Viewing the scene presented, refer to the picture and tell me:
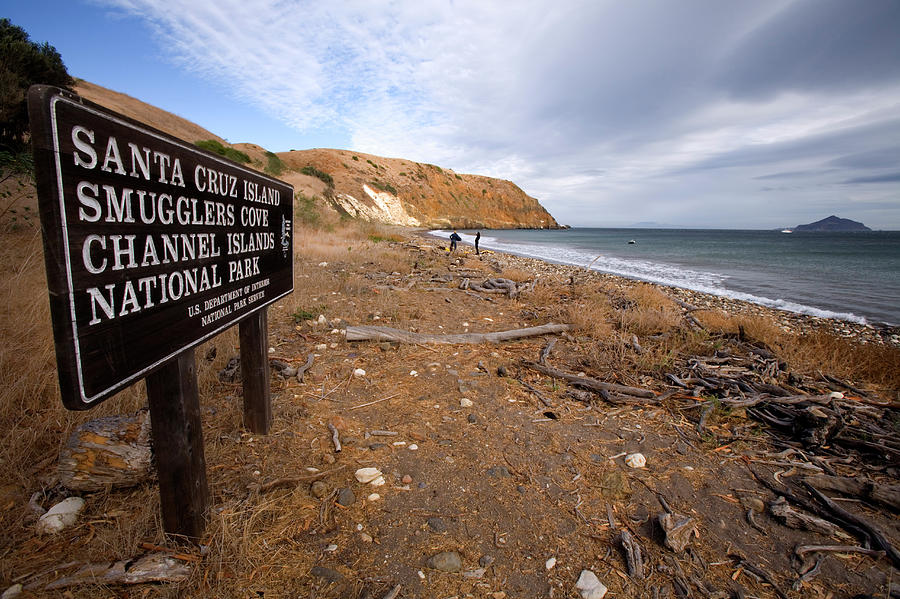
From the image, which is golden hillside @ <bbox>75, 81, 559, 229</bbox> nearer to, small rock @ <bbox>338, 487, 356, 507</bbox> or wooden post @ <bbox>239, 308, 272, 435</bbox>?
wooden post @ <bbox>239, 308, 272, 435</bbox>

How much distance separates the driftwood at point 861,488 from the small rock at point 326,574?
11.2 ft

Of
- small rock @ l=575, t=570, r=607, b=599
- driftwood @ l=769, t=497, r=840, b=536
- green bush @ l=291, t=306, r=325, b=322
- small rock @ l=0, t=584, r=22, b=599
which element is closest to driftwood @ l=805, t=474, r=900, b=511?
driftwood @ l=769, t=497, r=840, b=536

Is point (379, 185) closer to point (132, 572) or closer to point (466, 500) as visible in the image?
point (466, 500)

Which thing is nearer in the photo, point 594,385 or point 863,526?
point 863,526

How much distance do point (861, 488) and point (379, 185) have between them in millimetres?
63142

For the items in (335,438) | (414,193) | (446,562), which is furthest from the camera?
(414,193)

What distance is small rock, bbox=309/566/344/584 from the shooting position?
2016 millimetres

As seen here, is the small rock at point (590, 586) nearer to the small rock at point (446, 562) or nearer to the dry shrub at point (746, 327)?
the small rock at point (446, 562)

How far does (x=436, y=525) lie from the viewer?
243cm

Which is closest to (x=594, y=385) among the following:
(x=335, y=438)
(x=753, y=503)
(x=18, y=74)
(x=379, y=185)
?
(x=753, y=503)

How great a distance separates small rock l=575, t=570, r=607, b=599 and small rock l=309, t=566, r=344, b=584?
1.28 meters

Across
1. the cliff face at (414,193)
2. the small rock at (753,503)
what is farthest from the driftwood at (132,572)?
the cliff face at (414,193)

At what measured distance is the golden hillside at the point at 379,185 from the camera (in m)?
32.8

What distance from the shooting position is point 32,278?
4.57 m
